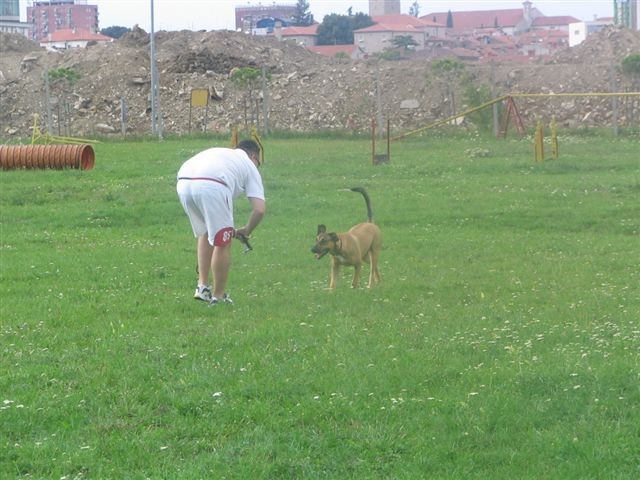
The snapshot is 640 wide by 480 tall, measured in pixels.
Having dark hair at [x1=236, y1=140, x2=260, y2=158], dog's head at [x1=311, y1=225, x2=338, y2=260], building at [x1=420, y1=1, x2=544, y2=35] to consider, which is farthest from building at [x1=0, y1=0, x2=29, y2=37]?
dark hair at [x1=236, y1=140, x2=260, y2=158]

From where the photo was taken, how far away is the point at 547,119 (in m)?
41.2

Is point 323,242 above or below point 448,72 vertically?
below

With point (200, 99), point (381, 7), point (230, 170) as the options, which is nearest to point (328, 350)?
point (230, 170)

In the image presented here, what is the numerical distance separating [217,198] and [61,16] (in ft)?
640

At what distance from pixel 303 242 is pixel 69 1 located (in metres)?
194

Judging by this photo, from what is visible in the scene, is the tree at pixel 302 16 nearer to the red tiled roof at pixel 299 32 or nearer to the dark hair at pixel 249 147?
the red tiled roof at pixel 299 32

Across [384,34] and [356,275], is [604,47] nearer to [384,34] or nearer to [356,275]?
[356,275]

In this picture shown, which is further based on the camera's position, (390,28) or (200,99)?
(390,28)

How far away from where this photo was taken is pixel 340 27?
4941 inches

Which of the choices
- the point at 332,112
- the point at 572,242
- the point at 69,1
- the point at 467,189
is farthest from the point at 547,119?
the point at 69,1

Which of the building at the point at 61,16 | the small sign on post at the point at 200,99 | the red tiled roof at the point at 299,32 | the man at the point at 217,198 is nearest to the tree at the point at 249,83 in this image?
the small sign on post at the point at 200,99

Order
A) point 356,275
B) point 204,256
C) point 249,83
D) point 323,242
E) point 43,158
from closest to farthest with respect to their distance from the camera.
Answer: point 204,256
point 323,242
point 356,275
point 43,158
point 249,83

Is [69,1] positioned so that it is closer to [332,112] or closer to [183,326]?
[332,112]

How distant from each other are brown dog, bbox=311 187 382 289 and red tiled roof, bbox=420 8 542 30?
515 ft
